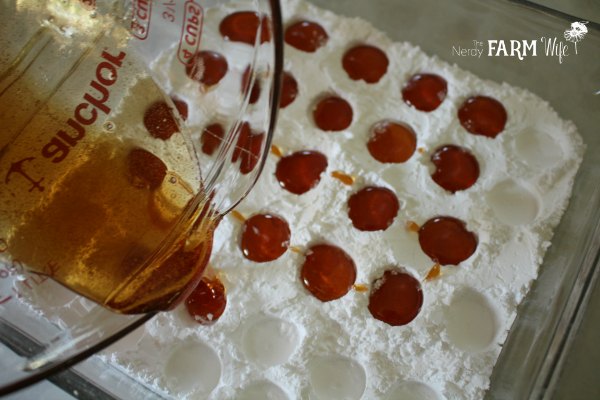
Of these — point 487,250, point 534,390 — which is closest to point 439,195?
point 487,250

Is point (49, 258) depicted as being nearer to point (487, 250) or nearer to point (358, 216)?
point (358, 216)

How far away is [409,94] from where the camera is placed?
1031 mm

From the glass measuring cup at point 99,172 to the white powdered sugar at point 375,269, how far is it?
10cm

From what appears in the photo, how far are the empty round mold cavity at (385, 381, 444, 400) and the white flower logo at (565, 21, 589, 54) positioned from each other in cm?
60

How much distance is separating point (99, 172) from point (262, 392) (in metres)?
0.37

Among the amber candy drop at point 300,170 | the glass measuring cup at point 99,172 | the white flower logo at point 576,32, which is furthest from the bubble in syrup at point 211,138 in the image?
the white flower logo at point 576,32

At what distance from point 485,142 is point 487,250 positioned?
0.18 m

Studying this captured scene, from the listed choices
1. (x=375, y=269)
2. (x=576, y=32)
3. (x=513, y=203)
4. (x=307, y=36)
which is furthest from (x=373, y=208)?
(x=576, y=32)

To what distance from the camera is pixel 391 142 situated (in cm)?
100

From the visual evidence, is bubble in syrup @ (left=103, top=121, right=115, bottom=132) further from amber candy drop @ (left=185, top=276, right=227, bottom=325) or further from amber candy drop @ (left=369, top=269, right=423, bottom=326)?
amber candy drop @ (left=369, top=269, right=423, bottom=326)

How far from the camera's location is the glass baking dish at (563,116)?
0.89 metres

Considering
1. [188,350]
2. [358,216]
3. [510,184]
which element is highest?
[510,184]

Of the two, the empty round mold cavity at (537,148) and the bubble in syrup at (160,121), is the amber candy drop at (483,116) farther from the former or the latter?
the bubble in syrup at (160,121)

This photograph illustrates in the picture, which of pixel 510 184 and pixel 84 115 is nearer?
pixel 84 115
